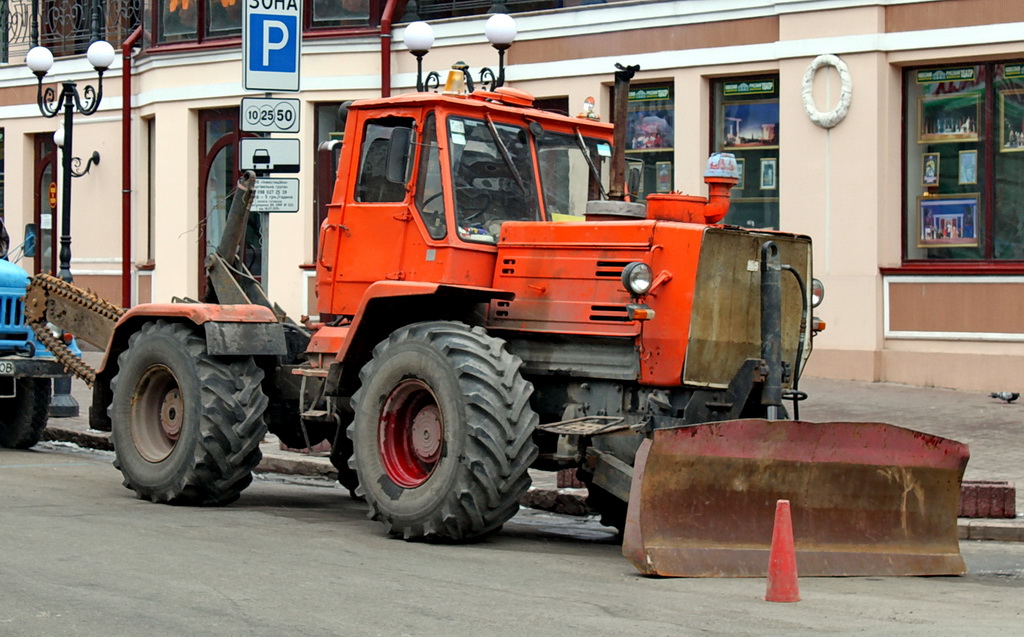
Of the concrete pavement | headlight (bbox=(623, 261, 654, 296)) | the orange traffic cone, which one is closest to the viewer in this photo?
the orange traffic cone

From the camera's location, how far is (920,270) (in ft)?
62.8

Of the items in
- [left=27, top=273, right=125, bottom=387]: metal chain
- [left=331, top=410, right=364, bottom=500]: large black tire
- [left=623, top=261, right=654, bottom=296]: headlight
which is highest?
[left=623, top=261, right=654, bottom=296]: headlight

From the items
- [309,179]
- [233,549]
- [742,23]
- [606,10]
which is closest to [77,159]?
[309,179]

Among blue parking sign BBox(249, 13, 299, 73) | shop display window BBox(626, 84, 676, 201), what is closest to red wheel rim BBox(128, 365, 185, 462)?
blue parking sign BBox(249, 13, 299, 73)

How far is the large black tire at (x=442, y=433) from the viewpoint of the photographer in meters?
9.53

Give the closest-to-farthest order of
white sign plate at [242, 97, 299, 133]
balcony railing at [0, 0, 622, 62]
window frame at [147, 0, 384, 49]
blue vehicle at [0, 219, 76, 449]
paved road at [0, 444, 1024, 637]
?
paved road at [0, 444, 1024, 637], white sign plate at [242, 97, 299, 133], blue vehicle at [0, 219, 76, 449], balcony railing at [0, 0, 622, 62], window frame at [147, 0, 384, 49]

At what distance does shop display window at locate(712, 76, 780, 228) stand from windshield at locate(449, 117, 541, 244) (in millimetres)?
9987

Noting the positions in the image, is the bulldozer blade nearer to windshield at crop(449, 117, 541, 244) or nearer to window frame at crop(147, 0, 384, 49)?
windshield at crop(449, 117, 541, 244)

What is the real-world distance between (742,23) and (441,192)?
10988mm

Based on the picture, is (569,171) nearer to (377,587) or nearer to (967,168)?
(377,587)

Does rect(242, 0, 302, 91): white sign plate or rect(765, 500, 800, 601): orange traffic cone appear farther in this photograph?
rect(242, 0, 302, 91): white sign plate

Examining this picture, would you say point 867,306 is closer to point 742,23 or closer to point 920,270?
point 920,270

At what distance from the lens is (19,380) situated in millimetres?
15391

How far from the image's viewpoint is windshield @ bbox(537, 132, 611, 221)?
1111 centimetres
